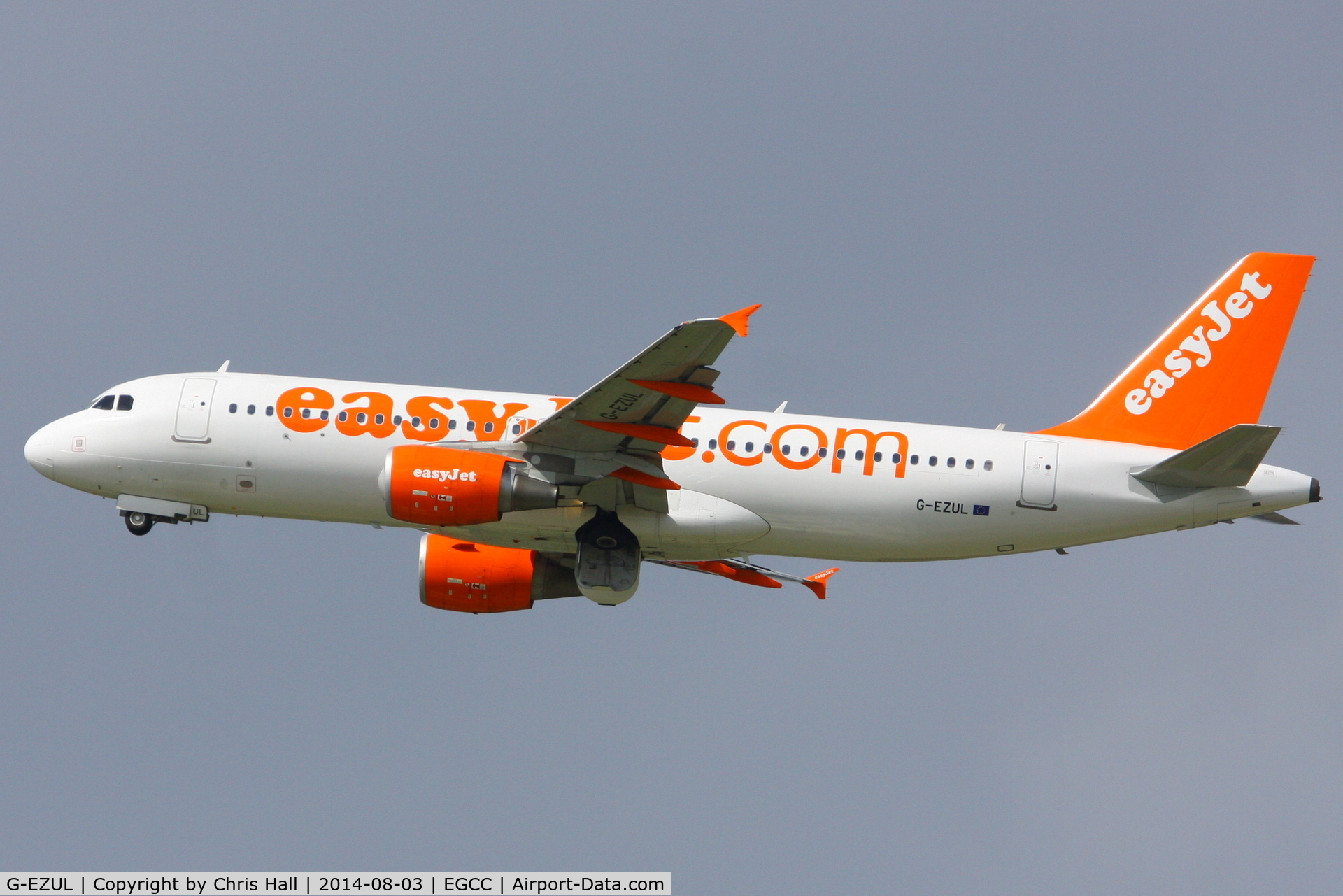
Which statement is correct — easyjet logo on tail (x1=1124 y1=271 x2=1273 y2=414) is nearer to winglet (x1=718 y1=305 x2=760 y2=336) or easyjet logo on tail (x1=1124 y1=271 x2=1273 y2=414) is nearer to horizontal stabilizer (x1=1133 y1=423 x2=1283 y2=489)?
horizontal stabilizer (x1=1133 y1=423 x2=1283 y2=489)

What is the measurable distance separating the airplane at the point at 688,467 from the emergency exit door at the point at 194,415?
5cm

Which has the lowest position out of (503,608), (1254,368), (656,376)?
(503,608)

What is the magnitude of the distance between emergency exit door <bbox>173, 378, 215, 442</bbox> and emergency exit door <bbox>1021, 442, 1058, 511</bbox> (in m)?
19.7

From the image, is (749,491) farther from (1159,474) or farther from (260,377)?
(260,377)

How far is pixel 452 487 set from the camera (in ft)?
108

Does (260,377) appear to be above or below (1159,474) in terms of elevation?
above

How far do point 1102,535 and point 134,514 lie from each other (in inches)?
932

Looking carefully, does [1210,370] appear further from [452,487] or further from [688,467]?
[452,487]

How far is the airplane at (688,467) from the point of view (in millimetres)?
34062

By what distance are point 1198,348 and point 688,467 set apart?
1347 cm

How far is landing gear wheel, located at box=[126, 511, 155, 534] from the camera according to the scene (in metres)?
37.0

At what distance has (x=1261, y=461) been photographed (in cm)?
3428

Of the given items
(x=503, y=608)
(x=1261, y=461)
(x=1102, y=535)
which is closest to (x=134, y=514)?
(x=503, y=608)

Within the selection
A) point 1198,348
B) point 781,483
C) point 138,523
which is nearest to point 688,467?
point 781,483
